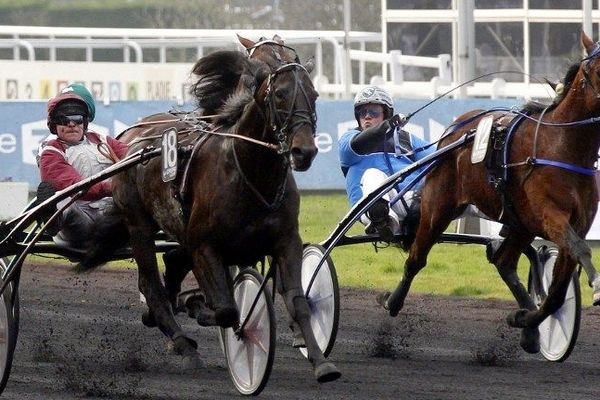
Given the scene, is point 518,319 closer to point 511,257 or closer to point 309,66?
point 511,257

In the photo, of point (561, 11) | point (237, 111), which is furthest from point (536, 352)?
point (561, 11)

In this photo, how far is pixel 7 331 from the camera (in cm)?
649

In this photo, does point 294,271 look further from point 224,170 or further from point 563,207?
point 563,207

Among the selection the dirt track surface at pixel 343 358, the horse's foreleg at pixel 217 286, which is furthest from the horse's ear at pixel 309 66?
the dirt track surface at pixel 343 358

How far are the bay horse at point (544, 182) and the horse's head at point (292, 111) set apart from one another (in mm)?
1473

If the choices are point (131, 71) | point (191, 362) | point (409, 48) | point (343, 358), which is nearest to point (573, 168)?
point (343, 358)

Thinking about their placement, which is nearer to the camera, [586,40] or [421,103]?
[586,40]

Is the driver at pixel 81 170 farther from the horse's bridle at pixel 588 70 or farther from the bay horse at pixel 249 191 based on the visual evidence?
the horse's bridle at pixel 588 70

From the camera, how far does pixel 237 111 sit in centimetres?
636

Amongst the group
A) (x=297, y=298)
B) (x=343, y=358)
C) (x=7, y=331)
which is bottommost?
(x=343, y=358)

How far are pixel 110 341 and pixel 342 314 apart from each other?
5.68 ft

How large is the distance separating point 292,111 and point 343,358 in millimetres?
1938

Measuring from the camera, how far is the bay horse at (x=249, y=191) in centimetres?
572

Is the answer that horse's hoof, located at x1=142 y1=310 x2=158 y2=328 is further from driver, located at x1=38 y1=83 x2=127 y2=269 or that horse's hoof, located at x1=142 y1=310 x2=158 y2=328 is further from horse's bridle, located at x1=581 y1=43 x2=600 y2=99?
horse's bridle, located at x1=581 y1=43 x2=600 y2=99
